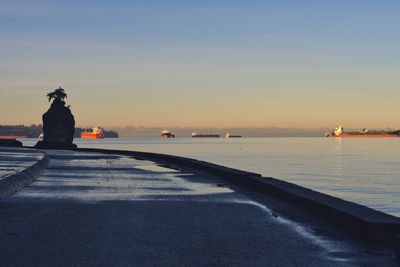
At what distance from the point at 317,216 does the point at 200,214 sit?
2.60 m

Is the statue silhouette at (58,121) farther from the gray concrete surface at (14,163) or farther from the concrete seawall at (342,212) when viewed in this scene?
the concrete seawall at (342,212)

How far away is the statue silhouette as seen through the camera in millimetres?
137375

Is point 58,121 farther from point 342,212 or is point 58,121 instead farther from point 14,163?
point 342,212

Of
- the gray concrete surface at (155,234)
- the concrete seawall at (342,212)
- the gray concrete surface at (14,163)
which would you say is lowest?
the gray concrete surface at (155,234)

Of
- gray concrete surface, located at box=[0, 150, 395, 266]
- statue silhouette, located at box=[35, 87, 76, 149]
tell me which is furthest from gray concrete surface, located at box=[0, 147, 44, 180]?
statue silhouette, located at box=[35, 87, 76, 149]

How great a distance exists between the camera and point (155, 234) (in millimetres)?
11820

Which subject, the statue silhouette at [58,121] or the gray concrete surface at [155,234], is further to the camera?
the statue silhouette at [58,121]

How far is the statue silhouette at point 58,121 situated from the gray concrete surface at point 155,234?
120m

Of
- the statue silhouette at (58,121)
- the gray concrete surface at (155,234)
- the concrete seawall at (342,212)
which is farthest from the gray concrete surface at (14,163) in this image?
the statue silhouette at (58,121)

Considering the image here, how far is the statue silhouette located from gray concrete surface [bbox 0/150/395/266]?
4710 inches

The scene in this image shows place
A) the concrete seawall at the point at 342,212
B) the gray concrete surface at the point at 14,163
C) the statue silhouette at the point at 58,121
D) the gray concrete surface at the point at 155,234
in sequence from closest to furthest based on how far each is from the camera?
the gray concrete surface at the point at 155,234 < the concrete seawall at the point at 342,212 < the gray concrete surface at the point at 14,163 < the statue silhouette at the point at 58,121

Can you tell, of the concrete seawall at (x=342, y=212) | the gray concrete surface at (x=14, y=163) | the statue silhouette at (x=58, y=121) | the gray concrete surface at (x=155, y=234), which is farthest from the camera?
the statue silhouette at (x=58, y=121)

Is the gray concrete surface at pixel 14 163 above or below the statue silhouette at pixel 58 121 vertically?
below

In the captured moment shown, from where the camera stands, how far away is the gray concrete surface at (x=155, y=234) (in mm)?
9508
